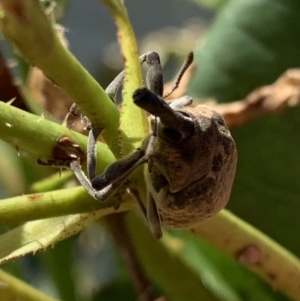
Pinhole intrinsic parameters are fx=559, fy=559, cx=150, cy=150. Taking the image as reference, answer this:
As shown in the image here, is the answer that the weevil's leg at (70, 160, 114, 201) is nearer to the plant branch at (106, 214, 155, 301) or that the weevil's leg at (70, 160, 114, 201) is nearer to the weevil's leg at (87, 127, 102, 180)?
the weevil's leg at (87, 127, 102, 180)

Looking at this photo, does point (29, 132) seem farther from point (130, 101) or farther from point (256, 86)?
point (256, 86)

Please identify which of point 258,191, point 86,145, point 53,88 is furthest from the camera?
point 258,191

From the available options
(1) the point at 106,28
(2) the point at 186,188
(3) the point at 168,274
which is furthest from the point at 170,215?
(1) the point at 106,28

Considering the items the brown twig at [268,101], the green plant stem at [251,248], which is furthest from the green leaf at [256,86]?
the green plant stem at [251,248]

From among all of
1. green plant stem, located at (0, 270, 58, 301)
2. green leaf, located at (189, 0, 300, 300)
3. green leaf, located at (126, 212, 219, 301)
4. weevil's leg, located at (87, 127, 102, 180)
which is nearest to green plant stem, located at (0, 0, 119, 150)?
weevil's leg, located at (87, 127, 102, 180)

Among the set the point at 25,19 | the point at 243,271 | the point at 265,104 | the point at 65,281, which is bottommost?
the point at 243,271

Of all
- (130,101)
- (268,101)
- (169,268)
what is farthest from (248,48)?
(130,101)

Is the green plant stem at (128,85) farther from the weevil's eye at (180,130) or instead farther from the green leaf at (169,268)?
the green leaf at (169,268)

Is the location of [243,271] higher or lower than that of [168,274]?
lower

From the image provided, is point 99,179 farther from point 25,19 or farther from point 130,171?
point 25,19
